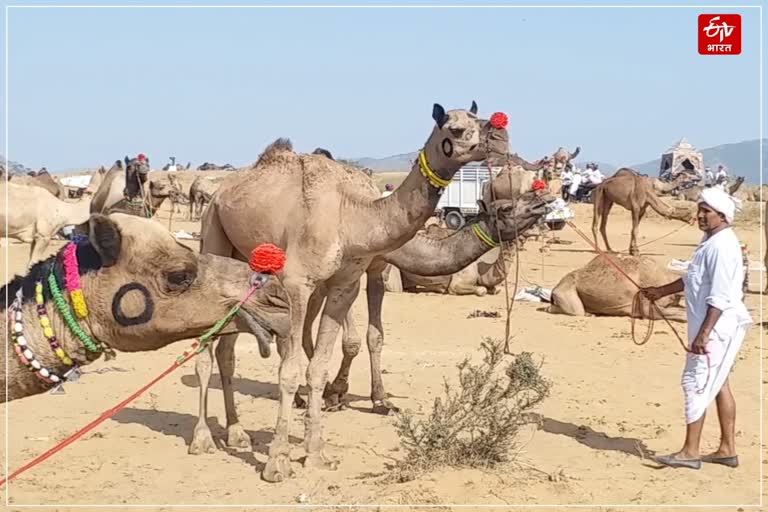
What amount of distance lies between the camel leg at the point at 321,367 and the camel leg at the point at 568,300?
23.5 feet

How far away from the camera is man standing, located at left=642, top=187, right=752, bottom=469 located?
6.96m

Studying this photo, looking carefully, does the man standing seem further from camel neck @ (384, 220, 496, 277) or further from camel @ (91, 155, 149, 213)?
camel @ (91, 155, 149, 213)

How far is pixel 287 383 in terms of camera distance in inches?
280

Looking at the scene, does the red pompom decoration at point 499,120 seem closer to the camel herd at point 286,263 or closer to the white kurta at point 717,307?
the camel herd at point 286,263

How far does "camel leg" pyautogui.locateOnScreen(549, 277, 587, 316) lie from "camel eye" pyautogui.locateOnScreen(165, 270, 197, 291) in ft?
35.9

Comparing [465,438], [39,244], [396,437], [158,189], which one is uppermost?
[158,189]

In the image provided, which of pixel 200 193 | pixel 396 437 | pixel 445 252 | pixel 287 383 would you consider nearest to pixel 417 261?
pixel 445 252

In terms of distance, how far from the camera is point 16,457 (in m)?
7.54

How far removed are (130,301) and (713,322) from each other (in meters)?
4.54

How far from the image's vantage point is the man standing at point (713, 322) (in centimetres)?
696

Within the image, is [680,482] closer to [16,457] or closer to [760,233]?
[16,457]

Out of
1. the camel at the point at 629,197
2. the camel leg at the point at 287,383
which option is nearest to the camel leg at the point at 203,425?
the camel leg at the point at 287,383

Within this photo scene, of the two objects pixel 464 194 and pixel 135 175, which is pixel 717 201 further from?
pixel 464 194

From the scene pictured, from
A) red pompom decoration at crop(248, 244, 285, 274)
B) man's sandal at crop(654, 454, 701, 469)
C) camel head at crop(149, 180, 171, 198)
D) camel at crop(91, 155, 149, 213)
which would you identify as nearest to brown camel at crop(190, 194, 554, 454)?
man's sandal at crop(654, 454, 701, 469)
